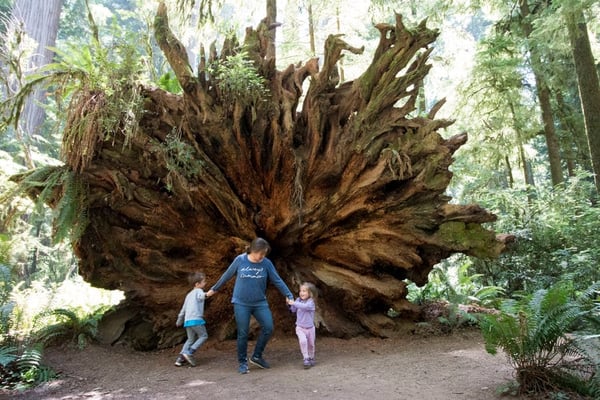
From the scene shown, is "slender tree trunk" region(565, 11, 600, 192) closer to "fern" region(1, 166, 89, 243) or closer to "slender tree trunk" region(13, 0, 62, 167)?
"fern" region(1, 166, 89, 243)

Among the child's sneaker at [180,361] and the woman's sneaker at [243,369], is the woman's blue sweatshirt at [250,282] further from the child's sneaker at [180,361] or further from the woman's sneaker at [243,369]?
the child's sneaker at [180,361]

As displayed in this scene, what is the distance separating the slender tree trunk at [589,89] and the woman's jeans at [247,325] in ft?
25.8

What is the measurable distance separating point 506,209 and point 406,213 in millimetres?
5112

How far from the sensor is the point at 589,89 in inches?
370

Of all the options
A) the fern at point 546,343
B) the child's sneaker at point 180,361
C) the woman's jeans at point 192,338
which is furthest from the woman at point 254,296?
the fern at point 546,343

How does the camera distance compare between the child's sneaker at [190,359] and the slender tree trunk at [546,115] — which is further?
the slender tree trunk at [546,115]

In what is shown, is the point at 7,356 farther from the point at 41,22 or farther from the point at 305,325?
the point at 41,22

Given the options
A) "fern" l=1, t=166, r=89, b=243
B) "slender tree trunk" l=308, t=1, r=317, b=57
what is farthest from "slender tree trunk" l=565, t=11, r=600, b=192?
"fern" l=1, t=166, r=89, b=243

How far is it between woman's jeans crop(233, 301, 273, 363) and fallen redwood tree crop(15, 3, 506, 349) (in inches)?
52.0

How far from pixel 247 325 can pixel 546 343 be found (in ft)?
10.5

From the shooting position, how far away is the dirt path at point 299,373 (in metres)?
4.24

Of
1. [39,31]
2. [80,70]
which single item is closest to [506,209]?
[80,70]

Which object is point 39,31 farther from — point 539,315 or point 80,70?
point 539,315

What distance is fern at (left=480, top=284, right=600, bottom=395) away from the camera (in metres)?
3.83
